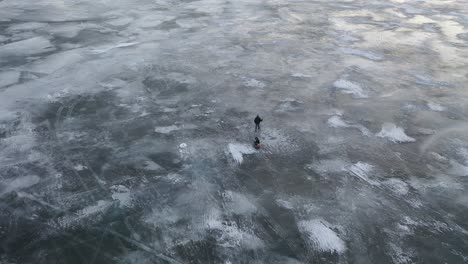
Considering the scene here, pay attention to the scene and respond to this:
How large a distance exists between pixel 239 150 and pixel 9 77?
640cm

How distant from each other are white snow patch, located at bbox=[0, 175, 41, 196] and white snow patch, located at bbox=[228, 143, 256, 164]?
3.13m

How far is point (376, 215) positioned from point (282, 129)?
2522 millimetres

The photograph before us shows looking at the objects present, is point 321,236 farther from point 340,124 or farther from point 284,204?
point 340,124

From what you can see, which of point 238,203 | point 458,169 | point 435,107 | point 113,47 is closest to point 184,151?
point 238,203

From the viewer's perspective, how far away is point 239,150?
6.27 m

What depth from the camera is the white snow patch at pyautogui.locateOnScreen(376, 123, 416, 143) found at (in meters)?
6.63

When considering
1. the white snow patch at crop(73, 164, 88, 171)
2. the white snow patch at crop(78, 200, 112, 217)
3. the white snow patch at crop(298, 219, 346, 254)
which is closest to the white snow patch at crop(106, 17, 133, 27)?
the white snow patch at crop(73, 164, 88, 171)

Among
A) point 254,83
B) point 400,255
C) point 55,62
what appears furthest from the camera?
point 55,62

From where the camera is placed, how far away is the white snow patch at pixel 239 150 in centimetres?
608

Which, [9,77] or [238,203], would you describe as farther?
[9,77]

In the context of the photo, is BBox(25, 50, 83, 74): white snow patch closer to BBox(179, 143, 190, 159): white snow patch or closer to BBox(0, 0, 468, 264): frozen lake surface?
BBox(0, 0, 468, 264): frozen lake surface

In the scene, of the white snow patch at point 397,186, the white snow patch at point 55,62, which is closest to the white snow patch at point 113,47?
the white snow patch at point 55,62

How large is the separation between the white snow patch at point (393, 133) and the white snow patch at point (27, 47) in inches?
368

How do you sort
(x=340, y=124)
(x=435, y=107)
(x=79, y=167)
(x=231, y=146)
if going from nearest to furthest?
(x=79, y=167) < (x=231, y=146) < (x=340, y=124) < (x=435, y=107)
